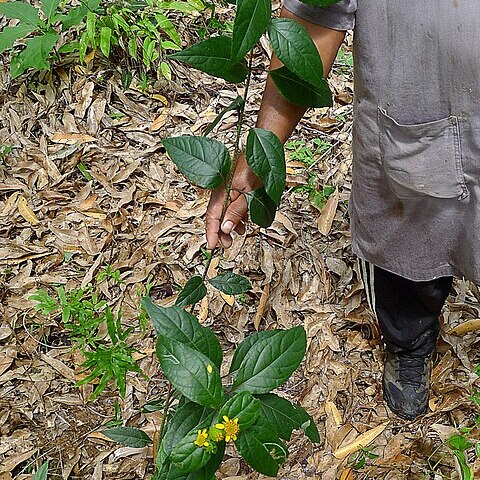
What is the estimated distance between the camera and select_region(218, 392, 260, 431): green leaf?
2.96 feet

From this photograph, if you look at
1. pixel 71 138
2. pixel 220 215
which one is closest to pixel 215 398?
pixel 220 215

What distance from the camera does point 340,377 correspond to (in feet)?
6.07

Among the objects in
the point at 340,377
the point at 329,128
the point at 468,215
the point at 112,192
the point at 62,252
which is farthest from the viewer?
the point at 329,128

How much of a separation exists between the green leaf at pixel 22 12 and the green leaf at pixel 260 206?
150 centimetres

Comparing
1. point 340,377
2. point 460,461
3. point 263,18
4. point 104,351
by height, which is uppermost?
point 263,18

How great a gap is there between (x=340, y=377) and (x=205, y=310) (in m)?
0.42

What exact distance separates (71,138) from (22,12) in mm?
438

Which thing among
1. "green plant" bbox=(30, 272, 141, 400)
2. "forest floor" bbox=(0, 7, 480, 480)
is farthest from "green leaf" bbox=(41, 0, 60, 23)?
"green plant" bbox=(30, 272, 141, 400)

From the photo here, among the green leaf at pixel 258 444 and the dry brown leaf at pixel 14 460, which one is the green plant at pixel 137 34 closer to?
the dry brown leaf at pixel 14 460

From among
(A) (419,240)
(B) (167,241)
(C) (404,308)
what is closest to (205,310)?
(B) (167,241)

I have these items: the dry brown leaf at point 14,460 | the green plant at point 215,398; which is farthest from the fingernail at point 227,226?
the dry brown leaf at point 14,460

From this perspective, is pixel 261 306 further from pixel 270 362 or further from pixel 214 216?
pixel 270 362

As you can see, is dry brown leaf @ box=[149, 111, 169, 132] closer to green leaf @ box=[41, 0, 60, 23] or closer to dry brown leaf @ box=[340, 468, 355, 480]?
green leaf @ box=[41, 0, 60, 23]

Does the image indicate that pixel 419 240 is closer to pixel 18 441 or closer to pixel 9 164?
pixel 18 441
